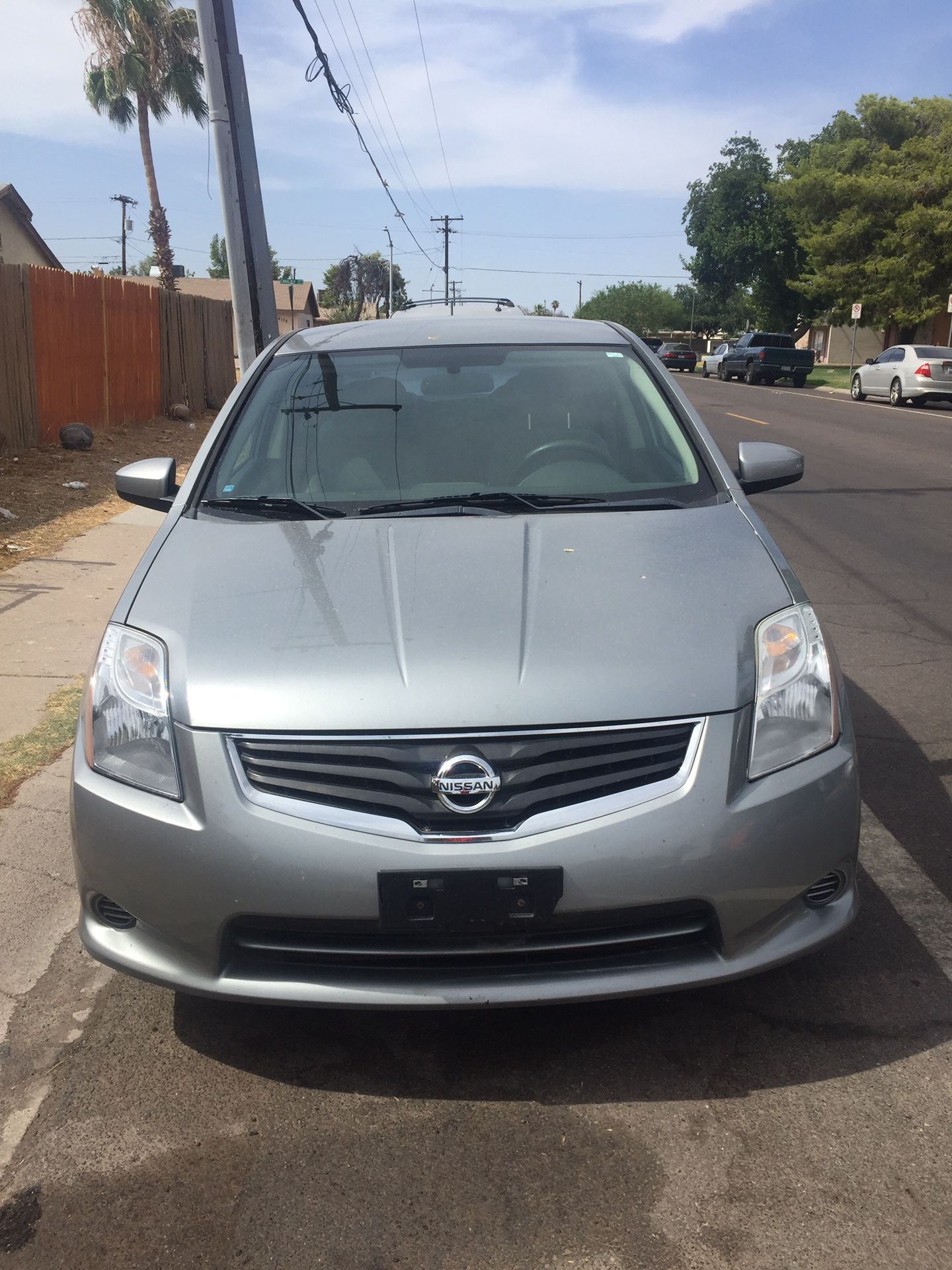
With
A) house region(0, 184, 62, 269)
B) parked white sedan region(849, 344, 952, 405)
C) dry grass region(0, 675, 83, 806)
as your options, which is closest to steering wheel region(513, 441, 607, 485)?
dry grass region(0, 675, 83, 806)

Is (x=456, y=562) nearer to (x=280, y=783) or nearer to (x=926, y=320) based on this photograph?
(x=280, y=783)

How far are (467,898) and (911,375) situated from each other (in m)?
28.8

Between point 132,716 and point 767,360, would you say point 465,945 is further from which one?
point 767,360

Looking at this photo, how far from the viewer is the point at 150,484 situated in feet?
12.7

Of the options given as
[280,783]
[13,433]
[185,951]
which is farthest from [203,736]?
[13,433]

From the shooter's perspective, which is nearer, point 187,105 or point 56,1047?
point 56,1047

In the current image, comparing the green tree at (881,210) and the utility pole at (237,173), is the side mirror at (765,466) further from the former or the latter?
the green tree at (881,210)

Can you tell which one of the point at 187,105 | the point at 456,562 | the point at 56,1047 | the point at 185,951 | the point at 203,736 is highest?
the point at 187,105

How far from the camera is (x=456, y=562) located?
10.00 ft

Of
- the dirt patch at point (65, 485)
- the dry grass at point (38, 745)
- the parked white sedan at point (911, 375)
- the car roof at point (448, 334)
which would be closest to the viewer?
the car roof at point (448, 334)

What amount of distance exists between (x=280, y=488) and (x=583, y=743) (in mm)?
1629

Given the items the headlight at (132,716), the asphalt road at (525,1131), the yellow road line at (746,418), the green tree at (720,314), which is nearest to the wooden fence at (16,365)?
the headlight at (132,716)

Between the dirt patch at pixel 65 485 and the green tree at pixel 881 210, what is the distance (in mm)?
34040

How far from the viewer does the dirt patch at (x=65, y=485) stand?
954 centimetres
